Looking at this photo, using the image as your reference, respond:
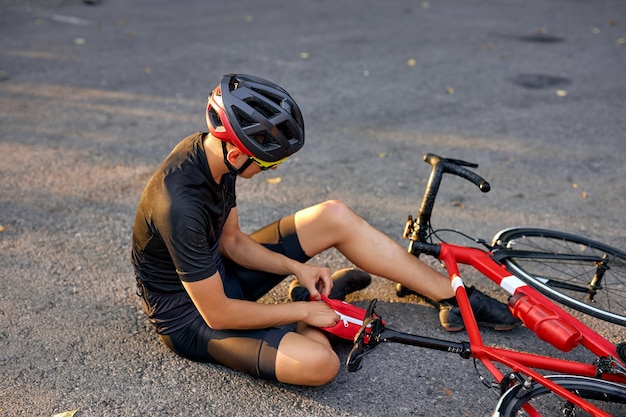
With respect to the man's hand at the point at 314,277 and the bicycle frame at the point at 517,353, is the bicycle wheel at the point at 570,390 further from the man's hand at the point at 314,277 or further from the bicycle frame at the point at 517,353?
the man's hand at the point at 314,277

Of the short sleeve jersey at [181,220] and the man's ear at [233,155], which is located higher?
the man's ear at [233,155]

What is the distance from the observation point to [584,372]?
9.33 ft

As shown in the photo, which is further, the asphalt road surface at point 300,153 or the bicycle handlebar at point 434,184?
the bicycle handlebar at point 434,184

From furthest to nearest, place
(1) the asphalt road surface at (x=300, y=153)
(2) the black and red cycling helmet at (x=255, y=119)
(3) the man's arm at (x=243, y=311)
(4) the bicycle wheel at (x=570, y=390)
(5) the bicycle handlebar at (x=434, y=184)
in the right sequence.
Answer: (5) the bicycle handlebar at (x=434, y=184) < (1) the asphalt road surface at (x=300, y=153) < (3) the man's arm at (x=243, y=311) < (2) the black and red cycling helmet at (x=255, y=119) < (4) the bicycle wheel at (x=570, y=390)

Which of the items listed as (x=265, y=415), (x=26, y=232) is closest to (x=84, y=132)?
(x=26, y=232)

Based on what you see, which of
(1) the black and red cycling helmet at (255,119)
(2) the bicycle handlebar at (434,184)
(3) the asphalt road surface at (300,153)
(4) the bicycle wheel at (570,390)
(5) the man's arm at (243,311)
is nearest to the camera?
(4) the bicycle wheel at (570,390)

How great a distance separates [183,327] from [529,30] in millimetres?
8189

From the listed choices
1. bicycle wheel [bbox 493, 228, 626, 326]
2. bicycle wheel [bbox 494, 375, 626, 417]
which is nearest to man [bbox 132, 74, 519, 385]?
bicycle wheel [bbox 493, 228, 626, 326]

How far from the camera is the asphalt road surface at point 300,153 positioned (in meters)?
3.17

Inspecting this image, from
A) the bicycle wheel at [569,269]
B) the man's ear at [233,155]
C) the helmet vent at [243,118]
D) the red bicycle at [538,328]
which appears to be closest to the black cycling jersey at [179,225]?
the man's ear at [233,155]

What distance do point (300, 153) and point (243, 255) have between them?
→ 2.48m

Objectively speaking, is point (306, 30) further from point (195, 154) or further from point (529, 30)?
point (195, 154)

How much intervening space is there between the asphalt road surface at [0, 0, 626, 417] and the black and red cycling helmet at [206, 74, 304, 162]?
3.95ft

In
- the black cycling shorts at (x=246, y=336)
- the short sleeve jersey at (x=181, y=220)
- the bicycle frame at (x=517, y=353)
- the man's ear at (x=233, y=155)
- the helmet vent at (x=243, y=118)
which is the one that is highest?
the helmet vent at (x=243, y=118)
